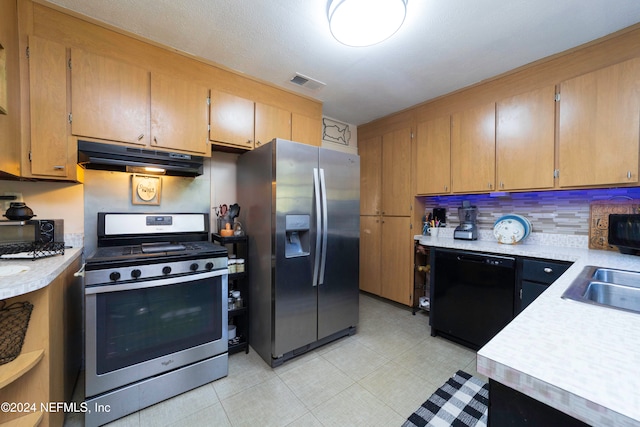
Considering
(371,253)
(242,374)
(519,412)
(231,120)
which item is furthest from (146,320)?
(371,253)

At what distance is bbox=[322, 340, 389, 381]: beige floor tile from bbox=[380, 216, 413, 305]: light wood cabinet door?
99 cm

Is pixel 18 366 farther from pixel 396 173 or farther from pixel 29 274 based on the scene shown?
pixel 396 173

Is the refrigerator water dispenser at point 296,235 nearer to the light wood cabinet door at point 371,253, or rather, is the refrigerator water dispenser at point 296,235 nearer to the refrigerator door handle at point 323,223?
the refrigerator door handle at point 323,223

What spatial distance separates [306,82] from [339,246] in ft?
5.42

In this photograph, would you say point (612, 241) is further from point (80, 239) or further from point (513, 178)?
point (80, 239)

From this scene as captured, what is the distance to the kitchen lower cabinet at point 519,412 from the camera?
0.49m

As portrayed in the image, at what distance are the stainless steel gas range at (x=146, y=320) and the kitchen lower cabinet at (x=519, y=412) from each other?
66.9 inches

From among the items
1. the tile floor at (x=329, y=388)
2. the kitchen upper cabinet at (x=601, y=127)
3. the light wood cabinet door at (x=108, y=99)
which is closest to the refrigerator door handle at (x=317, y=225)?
the tile floor at (x=329, y=388)

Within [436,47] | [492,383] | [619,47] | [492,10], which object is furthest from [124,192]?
[619,47]

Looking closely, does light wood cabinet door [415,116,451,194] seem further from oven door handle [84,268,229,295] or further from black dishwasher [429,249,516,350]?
oven door handle [84,268,229,295]

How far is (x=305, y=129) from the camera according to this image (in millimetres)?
2734

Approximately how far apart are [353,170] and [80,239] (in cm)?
228

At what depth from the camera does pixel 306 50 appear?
2.01 meters

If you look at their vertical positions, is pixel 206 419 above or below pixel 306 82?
below
